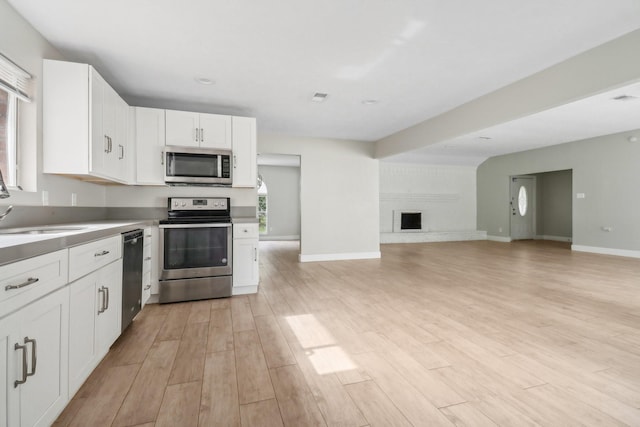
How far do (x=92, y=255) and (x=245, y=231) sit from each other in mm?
2000

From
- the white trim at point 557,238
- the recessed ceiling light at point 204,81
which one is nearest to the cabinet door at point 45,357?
the recessed ceiling light at point 204,81

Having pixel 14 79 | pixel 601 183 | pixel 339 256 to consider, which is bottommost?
pixel 339 256

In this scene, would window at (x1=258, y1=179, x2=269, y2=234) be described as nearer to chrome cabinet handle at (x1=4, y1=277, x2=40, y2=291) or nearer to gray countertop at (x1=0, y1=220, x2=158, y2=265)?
gray countertop at (x1=0, y1=220, x2=158, y2=265)

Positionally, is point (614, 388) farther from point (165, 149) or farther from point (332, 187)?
point (332, 187)

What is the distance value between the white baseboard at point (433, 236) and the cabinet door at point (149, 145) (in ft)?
21.8

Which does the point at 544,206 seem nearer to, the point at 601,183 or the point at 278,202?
the point at 601,183

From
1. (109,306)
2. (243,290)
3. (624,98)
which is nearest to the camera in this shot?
(109,306)

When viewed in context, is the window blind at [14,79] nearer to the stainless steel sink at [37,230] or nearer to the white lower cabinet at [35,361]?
the stainless steel sink at [37,230]

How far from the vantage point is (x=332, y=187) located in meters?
6.13

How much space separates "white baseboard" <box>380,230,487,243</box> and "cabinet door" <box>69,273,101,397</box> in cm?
781

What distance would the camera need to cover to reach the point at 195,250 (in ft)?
11.6

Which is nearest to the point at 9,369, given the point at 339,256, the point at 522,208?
the point at 339,256

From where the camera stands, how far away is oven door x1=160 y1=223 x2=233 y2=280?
3414mm

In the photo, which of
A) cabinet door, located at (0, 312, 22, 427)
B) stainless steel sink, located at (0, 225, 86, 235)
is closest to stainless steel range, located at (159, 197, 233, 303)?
Result: stainless steel sink, located at (0, 225, 86, 235)
